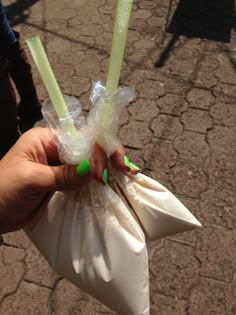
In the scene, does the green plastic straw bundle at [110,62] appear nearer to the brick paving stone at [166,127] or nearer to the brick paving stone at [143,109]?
the brick paving stone at [166,127]

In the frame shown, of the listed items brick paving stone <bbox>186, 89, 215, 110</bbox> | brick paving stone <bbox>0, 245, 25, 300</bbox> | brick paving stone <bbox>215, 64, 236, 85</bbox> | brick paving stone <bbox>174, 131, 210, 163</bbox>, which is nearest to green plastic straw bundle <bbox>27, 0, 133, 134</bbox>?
brick paving stone <bbox>0, 245, 25, 300</bbox>

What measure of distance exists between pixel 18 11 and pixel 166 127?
2.51 m

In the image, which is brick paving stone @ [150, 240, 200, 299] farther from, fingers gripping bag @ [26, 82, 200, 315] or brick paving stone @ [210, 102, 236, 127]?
brick paving stone @ [210, 102, 236, 127]

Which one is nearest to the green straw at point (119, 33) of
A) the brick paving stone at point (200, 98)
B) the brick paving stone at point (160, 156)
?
the brick paving stone at point (160, 156)

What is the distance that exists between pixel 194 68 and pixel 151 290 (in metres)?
2.17

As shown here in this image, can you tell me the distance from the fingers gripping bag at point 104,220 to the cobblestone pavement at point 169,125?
99cm

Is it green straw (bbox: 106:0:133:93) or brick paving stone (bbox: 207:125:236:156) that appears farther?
brick paving stone (bbox: 207:125:236:156)

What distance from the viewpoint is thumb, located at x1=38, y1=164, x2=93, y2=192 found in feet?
3.35

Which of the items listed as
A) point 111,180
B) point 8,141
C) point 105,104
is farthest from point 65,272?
point 8,141

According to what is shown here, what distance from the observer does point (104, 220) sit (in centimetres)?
109

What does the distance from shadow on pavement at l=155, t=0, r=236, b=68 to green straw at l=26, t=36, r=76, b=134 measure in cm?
276

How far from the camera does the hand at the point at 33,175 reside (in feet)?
3.38

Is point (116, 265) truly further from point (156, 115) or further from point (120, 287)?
point (156, 115)

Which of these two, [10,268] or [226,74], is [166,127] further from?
[10,268]
